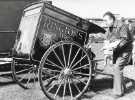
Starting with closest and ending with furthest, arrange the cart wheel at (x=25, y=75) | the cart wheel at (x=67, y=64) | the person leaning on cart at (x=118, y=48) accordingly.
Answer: the cart wheel at (x=67, y=64), the person leaning on cart at (x=118, y=48), the cart wheel at (x=25, y=75)

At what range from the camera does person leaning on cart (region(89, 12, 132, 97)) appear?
5266mm

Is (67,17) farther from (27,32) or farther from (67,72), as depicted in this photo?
(67,72)

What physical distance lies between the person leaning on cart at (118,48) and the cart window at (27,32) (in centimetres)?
146

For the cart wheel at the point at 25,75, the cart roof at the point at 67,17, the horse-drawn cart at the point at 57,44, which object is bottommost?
the cart wheel at the point at 25,75

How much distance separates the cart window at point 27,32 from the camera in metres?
4.98

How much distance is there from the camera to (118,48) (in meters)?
5.48

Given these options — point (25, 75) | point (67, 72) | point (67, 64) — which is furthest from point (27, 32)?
point (25, 75)

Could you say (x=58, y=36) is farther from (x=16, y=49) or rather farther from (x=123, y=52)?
(x=123, y=52)

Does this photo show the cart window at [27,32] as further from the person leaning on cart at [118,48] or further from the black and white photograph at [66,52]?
the person leaning on cart at [118,48]

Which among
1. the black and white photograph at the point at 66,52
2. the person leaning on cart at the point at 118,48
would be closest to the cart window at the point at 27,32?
the black and white photograph at the point at 66,52

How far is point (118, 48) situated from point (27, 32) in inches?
71.6

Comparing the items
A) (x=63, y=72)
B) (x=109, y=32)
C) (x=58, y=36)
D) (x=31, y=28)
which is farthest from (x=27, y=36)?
(x=109, y=32)

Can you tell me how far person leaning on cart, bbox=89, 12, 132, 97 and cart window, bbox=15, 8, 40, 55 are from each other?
4.78 feet

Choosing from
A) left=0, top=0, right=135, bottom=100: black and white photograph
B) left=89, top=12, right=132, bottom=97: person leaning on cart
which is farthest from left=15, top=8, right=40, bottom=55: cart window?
left=89, top=12, right=132, bottom=97: person leaning on cart
